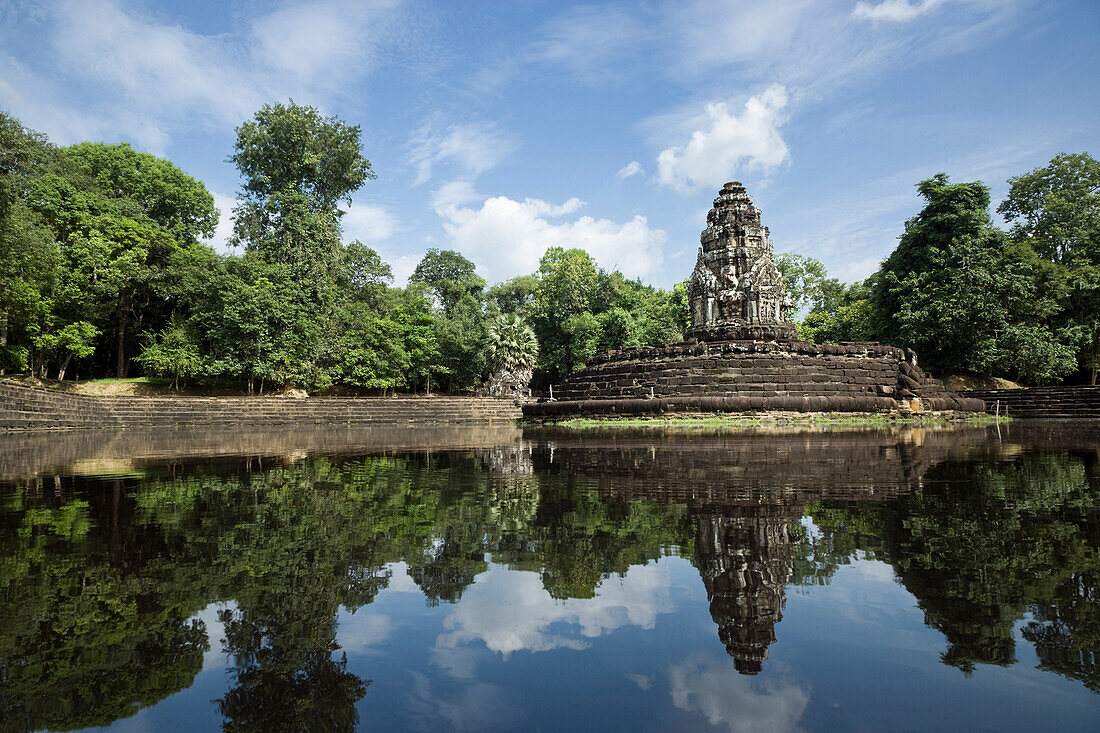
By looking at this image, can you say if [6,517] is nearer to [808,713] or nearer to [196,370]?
[808,713]

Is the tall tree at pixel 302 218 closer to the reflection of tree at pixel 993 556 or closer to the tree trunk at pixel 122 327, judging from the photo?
the tree trunk at pixel 122 327

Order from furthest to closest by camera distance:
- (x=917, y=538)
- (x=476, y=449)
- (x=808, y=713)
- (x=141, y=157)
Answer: (x=141, y=157) < (x=476, y=449) < (x=917, y=538) < (x=808, y=713)

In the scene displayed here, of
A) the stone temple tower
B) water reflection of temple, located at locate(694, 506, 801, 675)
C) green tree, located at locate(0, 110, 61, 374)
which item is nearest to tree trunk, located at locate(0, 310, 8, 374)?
green tree, located at locate(0, 110, 61, 374)

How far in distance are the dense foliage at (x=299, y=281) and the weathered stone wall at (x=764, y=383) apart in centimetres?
1073

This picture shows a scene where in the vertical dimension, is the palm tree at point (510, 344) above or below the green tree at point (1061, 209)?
Answer: below

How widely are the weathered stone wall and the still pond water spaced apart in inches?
363

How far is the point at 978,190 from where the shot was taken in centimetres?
2661

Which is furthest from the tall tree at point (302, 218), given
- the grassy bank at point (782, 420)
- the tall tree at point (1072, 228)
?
the tall tree at point (1072, 228)

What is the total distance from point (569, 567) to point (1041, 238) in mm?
34942

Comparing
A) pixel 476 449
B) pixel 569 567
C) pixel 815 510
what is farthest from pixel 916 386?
pixel 569 567

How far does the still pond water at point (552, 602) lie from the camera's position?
144 cm

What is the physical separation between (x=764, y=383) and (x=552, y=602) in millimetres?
13800

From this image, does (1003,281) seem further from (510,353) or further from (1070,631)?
(1070,631)

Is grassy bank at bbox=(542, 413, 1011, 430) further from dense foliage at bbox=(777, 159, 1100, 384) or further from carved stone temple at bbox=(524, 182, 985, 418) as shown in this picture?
dense foliage at bbox=(777, 159, 1100, 384)
